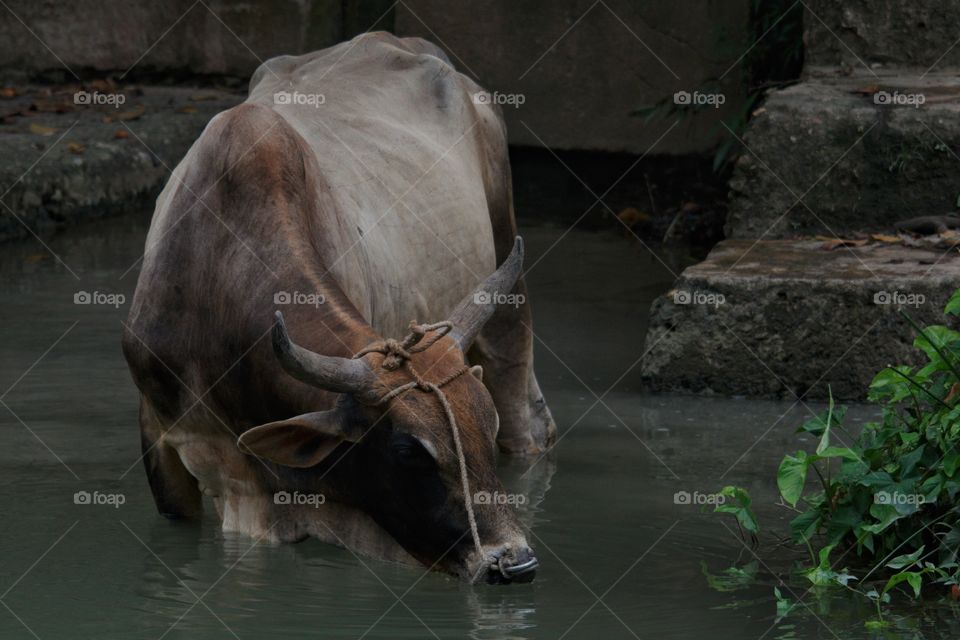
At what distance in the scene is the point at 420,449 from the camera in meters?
4.24

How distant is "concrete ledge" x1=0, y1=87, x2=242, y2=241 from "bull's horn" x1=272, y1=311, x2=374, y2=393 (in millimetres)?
5410

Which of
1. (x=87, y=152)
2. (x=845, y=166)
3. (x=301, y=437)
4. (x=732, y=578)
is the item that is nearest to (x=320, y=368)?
(x=301, y=437)

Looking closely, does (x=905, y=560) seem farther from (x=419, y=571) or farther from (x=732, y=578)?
(x=419, y=571)

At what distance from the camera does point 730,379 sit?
6.85 metres

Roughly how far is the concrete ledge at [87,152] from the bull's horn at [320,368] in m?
5.41

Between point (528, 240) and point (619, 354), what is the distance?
2326 mm

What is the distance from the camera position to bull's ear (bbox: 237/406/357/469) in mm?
4344

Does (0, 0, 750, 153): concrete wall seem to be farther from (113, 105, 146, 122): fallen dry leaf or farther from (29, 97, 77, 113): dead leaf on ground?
(113, 105, 146, 122): fallen dry leaf

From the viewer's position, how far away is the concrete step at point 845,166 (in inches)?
299

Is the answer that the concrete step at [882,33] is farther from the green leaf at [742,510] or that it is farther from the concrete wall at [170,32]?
the green leaf at [742,510]

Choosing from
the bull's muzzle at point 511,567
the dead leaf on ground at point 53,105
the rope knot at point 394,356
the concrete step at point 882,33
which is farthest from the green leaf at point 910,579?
the dead leaf on ground at point 53,105

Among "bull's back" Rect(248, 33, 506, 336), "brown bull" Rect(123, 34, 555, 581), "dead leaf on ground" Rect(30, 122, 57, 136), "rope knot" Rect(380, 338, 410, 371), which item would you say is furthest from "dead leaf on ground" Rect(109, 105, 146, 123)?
"rope knot" Rect(380, 338, 410, 371)

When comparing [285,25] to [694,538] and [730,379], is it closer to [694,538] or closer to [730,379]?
[730,379]

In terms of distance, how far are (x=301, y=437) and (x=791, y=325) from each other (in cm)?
295
